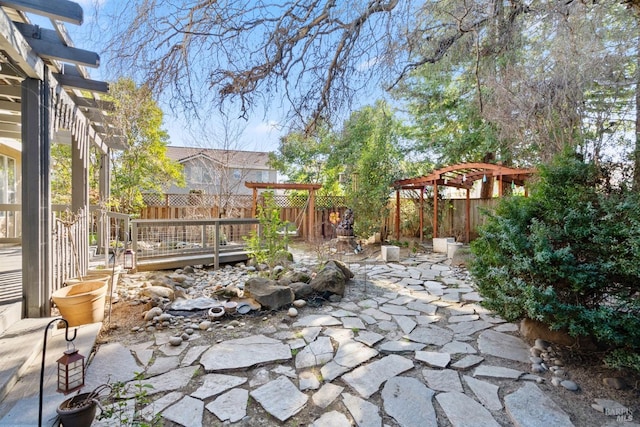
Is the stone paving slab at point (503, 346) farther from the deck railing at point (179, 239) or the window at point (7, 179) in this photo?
the window at point (7, 179)

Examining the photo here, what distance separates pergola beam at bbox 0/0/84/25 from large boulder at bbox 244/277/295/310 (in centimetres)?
305

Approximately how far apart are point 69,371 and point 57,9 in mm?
2707

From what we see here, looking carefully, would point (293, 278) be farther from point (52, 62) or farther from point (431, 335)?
point (52, 62)

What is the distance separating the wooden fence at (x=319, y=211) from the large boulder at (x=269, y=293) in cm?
556

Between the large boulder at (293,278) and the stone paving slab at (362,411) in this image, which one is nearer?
the stone paving slab at (362,411)

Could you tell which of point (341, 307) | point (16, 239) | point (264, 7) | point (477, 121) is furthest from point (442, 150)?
point (16, 239)

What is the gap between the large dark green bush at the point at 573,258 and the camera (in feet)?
7.09

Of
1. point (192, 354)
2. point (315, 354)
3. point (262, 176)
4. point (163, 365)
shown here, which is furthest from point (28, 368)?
point (262, 176)

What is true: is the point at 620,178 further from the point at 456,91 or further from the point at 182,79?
the point at 456,91

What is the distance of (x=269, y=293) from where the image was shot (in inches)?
150

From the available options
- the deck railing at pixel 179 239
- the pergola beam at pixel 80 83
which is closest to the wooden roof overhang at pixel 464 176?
the deck railing at pixel 179 239

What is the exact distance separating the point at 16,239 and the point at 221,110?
263 inches

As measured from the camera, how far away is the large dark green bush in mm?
2160

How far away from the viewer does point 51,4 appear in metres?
2.52
